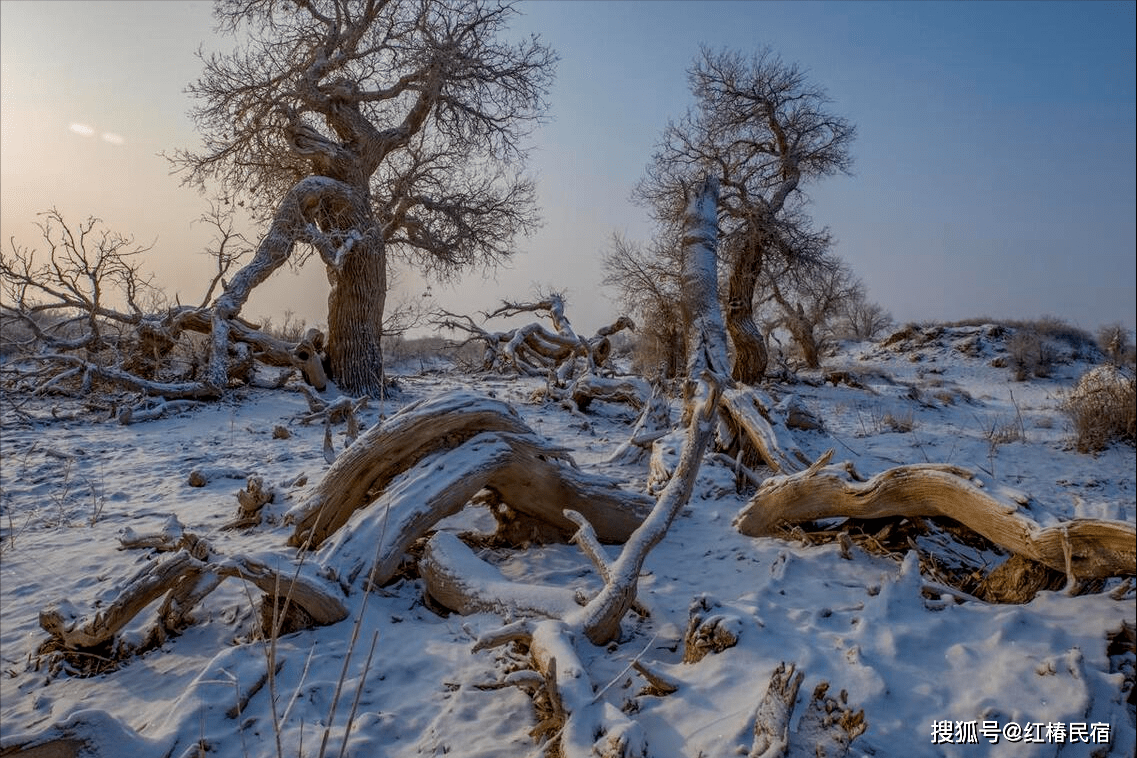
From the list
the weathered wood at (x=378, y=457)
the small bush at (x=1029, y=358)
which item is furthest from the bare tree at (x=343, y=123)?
the small bush at (x=1029, y=358)

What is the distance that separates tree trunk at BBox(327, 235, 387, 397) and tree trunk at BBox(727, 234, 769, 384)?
6794 millimetres

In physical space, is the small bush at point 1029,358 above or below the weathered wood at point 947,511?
above

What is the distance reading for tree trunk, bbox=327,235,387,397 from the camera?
962 centimetres

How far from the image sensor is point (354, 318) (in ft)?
31.9

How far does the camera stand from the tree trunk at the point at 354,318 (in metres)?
9.62

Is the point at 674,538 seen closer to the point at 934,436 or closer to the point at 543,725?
the point at 543,725

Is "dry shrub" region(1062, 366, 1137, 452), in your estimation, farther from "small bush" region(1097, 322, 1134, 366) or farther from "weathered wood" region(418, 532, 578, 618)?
"weathered wood" region(418, 532, 578, 618)

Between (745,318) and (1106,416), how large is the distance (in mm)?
5992

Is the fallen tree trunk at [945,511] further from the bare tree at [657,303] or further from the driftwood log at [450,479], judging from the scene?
the bare tree at [657,303]

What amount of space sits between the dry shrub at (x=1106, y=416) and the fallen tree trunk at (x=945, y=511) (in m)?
5.32

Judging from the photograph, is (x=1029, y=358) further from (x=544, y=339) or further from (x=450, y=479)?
(x=450, y=479)

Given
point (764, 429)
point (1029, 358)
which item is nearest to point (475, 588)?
point (764, 429)

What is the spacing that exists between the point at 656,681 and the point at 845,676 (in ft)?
2.24

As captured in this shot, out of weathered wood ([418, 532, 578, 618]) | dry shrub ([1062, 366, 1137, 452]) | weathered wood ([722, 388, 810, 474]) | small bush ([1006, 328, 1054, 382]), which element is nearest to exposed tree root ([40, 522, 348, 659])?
weathered wood ([418, 532, 578, 618])
